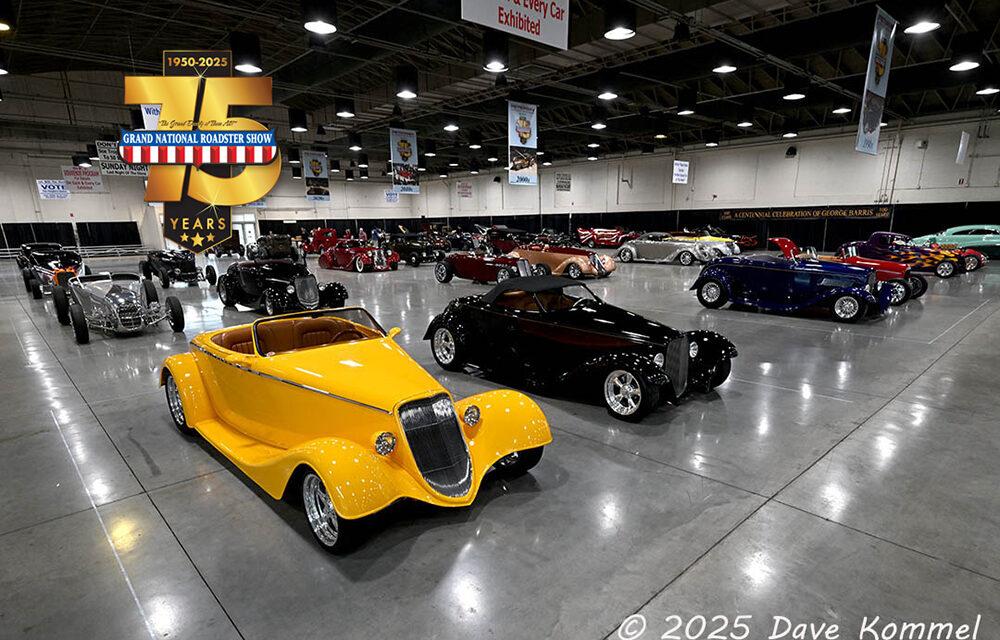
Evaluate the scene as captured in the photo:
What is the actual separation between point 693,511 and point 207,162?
19.2 ft

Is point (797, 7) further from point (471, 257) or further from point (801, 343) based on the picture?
point (471, 257)

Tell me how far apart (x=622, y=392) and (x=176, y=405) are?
461 centimetres

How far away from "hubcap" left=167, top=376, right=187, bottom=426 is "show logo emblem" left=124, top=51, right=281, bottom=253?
4.61 ft

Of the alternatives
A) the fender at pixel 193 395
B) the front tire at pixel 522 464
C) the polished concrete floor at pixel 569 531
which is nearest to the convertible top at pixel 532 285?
the polished concrete floor at pixel 569 531

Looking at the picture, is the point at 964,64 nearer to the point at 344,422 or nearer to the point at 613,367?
the point at 613,367

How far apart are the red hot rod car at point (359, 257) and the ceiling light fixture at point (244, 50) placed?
11.3 meters

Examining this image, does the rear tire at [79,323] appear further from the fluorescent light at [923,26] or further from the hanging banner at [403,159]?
the fluorescent light at [923,26]

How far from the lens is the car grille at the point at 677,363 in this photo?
529cm

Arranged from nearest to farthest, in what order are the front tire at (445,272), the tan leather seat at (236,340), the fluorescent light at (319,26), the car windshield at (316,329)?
the car windshield at (316,329)
the tan leather seat at (236,340)
the fluorescent light at (319,26)
the front tire at (445,272)

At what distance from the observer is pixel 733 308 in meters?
11.4

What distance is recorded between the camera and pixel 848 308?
9.78 m

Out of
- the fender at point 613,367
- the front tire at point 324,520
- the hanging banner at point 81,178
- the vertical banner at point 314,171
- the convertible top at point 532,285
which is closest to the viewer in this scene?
the front tire at point 324,520

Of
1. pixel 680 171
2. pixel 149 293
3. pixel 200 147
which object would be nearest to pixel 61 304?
pixel 149 293

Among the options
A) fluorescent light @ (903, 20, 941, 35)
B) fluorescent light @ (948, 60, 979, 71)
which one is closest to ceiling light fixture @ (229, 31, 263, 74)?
fluorescent light @ (903, 20, 941, 35)
